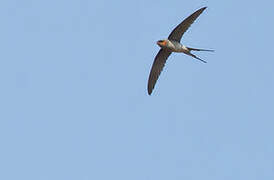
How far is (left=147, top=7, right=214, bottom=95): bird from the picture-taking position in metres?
16.9

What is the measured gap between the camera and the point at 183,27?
17000mm

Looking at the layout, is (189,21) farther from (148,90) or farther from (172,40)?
(148,90)

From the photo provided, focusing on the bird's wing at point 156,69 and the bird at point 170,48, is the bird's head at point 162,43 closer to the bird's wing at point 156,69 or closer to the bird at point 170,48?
the bird at point 170,48

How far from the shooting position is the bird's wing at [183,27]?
1678 cm

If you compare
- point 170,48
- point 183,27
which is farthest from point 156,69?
point 183,27

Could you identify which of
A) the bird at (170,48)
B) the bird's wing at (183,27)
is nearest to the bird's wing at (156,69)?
the bird at (170,48)

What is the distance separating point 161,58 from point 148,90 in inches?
34.5

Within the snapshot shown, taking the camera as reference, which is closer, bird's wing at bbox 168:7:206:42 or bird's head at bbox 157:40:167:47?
bird's wing at bbox 168:7:206:42

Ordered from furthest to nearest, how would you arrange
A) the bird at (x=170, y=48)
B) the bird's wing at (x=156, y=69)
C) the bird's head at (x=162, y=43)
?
1. the bird's wing at (x=156, y=69)
2. the bird's head at (x=162, y=43)
3. the bird at (x=170, y=48)

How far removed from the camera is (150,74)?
58.9 ft

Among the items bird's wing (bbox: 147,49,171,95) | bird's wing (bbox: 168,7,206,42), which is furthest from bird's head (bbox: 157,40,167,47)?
bird's wing (bbox: 147,49,171,95)

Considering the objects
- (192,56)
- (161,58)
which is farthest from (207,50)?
(161,58)

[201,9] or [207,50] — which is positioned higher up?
[201,9]

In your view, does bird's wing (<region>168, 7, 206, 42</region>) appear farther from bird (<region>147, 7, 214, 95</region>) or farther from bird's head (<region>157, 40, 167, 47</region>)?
bird's head (<region>157, 40, 167, 47</region>)
